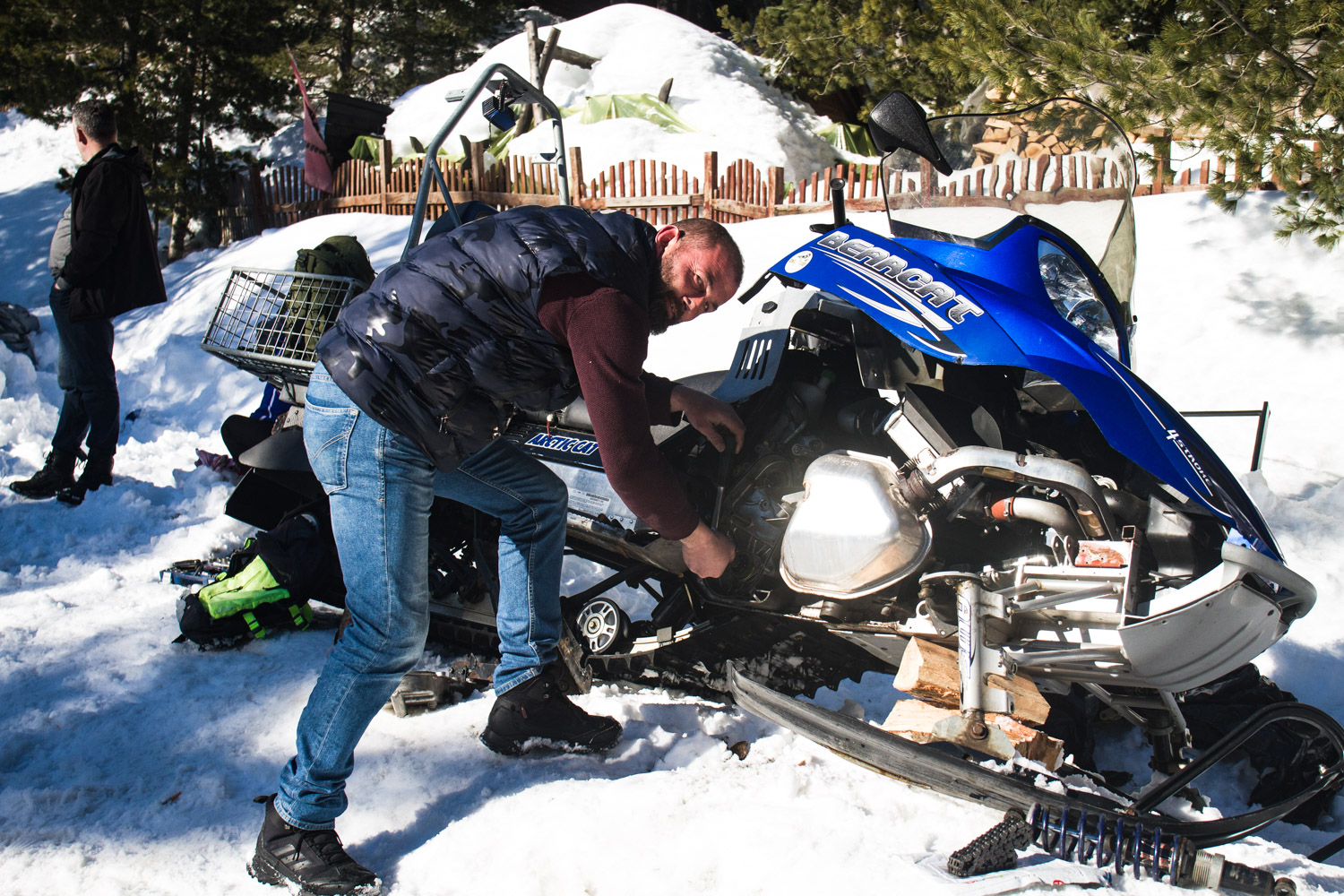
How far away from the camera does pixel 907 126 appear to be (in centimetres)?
266

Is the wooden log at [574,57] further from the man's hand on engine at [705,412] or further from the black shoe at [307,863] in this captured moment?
the black shoe at [307,863]

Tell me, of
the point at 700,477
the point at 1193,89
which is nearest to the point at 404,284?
the point at 700,477

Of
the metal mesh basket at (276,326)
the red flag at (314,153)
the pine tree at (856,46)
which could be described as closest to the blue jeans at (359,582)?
the metal mesh basket at (276,326)

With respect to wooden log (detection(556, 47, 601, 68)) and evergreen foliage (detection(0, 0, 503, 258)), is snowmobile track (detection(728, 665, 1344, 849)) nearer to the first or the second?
evergreen foliage (detection(0, 0, 503, 258))

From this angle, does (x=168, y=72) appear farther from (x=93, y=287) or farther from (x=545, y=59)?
(x=93, y=287)

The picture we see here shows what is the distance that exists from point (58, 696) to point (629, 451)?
245cm

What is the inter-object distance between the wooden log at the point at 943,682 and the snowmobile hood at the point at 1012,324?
2.08ft

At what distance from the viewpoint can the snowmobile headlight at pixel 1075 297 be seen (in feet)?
8.39

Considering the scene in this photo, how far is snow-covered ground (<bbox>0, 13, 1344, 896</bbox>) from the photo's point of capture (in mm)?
2225

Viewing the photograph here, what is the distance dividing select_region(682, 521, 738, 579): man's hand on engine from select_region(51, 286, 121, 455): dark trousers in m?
4.29

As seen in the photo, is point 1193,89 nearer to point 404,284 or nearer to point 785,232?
point 785,232

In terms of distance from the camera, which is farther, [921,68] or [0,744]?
[921,68]

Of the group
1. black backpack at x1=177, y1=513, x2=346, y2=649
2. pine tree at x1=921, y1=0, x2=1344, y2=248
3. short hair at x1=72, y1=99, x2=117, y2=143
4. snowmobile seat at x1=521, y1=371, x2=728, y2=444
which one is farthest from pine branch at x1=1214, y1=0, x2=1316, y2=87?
short hair at x1=72, y1=99, x2=117, y2=143

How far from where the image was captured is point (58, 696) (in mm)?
3139
